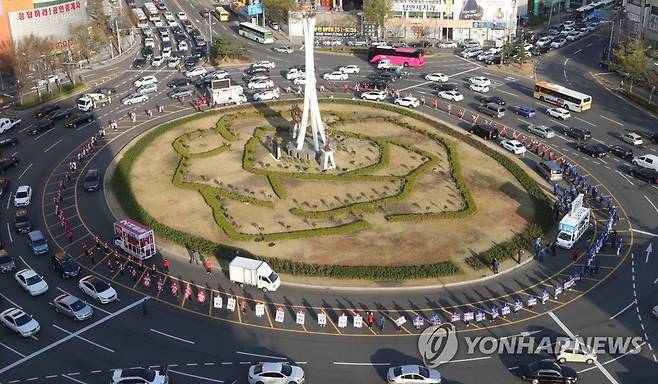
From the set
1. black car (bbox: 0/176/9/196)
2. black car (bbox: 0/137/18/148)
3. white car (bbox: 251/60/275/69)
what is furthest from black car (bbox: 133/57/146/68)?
black car (bbox: 0/176/9/196)

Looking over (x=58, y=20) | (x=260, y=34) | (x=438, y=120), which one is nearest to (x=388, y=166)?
(x=438, y=120)

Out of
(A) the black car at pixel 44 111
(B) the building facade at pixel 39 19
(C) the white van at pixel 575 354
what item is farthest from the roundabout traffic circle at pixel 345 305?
(B) the building facade at pixel 39 19

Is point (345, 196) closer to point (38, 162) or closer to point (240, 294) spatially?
point (240, 294)

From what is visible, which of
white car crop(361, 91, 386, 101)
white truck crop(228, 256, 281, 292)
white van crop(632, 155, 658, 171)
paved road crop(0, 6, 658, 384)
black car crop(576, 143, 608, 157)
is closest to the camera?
paved road crop(0, 6, 658, 384)

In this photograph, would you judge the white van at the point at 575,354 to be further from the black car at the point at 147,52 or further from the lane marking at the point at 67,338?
the black car at the point at 147,52

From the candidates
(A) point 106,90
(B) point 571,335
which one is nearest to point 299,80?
(A) point 106,90

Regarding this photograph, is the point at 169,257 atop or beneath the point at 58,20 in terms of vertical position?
beneath

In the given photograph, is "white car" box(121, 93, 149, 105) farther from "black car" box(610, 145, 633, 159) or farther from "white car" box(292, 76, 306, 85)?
"black car" box(610, 145, 633, 159)
